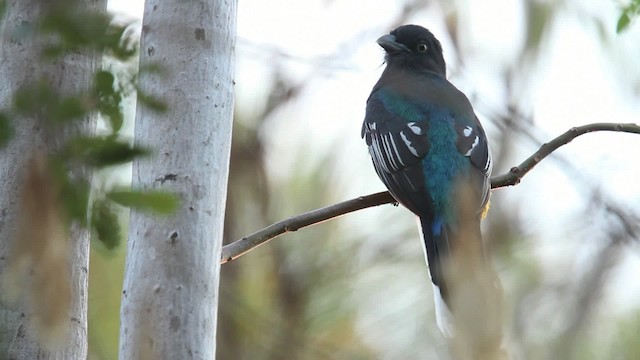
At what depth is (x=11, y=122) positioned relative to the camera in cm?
136

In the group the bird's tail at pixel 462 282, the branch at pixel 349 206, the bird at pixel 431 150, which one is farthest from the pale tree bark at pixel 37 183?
the bird at pixel 431 150

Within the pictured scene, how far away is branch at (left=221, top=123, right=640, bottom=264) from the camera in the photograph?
2.82 meters

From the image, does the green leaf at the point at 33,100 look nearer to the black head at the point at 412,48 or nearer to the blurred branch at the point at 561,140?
the blurred branch at the point at 561,140

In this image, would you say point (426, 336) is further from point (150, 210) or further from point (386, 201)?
point (150, 210)

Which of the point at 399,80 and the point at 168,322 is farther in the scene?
the point at 399,80

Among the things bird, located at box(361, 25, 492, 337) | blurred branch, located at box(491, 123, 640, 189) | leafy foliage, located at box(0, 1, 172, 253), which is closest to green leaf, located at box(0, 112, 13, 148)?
leafy foliage, located at box(0, 1, 172, 253)

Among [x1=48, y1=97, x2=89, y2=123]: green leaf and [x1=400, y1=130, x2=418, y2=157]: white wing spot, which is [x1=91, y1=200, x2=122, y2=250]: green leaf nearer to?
[x1=48, y1=97, x2=89, y2=123]: green leaf

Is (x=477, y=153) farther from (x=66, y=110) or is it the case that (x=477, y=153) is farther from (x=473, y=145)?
(x=66, y=110)

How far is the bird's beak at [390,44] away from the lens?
198 inches

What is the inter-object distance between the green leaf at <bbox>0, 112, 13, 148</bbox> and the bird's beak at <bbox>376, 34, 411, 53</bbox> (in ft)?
12.4

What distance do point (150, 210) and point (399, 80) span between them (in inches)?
143

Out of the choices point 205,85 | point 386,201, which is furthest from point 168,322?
point 386,201

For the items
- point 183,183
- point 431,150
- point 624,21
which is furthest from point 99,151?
point 431,150

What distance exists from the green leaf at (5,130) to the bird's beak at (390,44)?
3.79 m
